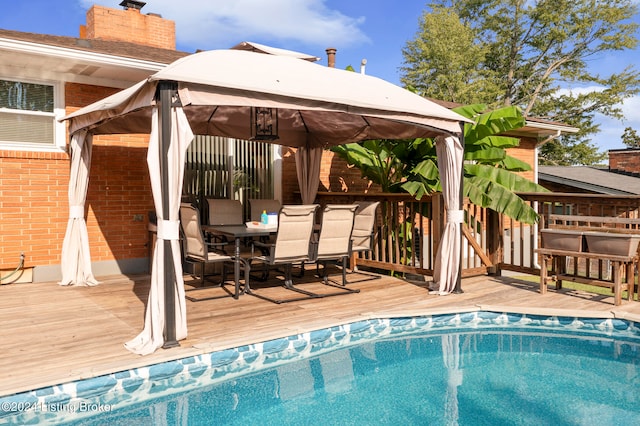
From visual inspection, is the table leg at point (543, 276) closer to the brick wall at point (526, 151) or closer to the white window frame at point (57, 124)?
the white window frame at point (57, 124)

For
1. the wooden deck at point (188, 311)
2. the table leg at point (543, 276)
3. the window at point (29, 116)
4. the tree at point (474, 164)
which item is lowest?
the wooden deck at point (188, 311)

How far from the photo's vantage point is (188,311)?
6188 mm

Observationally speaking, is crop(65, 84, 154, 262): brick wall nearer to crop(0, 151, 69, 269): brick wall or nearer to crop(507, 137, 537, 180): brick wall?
crop(0, 151, 69, 269): brick wall

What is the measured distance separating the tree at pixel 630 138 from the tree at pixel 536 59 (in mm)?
10667

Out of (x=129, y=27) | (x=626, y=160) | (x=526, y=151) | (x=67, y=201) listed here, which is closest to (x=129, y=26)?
(x=129, y=27)

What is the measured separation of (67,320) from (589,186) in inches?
588

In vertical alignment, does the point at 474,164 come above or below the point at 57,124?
below

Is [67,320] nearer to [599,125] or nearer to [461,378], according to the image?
[461,378]

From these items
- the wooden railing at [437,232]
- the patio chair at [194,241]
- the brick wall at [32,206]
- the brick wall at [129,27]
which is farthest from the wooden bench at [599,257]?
the brick wall at [129,27]

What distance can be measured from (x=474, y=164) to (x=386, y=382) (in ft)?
17.7

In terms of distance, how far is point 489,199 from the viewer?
7957 millimetres

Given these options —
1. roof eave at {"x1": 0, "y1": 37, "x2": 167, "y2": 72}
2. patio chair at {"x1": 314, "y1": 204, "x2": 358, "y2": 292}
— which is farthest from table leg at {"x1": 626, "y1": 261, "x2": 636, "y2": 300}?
roof eave at {"x1": 0, "y1": 37, "x2": 167, "y2": 72}

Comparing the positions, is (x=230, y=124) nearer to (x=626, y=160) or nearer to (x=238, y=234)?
(x=238, y=234)

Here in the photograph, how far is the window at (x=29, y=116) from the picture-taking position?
Answer: 782cm
